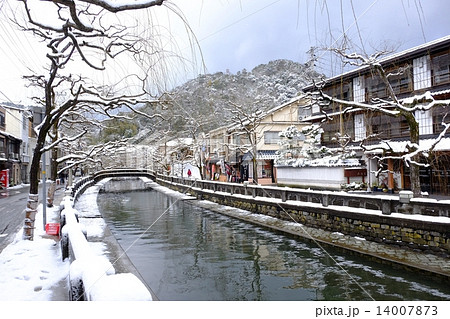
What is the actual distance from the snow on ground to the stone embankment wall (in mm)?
10810

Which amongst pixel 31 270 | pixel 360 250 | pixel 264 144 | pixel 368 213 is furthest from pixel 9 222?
pixel 264 144

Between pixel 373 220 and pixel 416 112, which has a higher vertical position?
pixel 416 112

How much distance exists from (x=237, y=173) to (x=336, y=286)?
39.5 metres

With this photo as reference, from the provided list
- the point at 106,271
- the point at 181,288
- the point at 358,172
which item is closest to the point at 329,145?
the point at 358,172

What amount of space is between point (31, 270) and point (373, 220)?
11.6m

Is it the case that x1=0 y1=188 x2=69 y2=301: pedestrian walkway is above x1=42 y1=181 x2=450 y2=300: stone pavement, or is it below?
above

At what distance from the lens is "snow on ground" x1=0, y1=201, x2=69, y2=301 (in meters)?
6.37

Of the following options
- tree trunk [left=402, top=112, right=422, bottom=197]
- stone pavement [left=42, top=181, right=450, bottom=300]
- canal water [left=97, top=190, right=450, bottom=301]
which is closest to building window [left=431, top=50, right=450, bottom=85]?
tree trunk [left=402, top=112, right=422, bottom=197]

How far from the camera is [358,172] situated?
29.9m

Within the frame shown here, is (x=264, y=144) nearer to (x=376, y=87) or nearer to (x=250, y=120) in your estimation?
(x=250, y=120)

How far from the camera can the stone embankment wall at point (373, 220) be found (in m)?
11.3

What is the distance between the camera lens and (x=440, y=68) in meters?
24.2

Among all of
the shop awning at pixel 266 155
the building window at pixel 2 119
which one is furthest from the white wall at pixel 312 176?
the building window at pixel 2 119

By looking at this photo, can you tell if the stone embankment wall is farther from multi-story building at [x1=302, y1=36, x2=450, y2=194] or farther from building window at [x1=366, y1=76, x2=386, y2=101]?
building window at [x1=366, y1=76, x2=386, y2=101]
